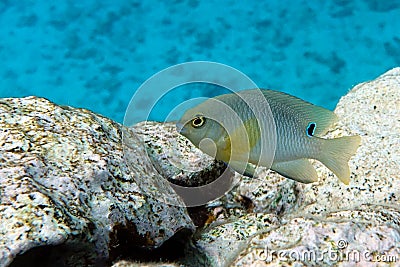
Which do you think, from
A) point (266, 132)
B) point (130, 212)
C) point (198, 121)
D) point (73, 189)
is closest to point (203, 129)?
point (198, 121)

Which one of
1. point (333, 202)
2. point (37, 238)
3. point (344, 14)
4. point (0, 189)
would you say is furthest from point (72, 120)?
point (344, 14)

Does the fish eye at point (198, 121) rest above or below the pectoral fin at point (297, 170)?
above

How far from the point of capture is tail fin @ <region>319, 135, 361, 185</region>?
1.79 m

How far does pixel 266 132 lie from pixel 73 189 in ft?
2.51

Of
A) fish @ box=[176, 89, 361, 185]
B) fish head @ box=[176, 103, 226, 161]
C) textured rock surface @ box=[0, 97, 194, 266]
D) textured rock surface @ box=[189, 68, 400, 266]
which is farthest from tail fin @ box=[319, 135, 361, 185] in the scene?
textured rock surface @ box=[0, 97, 194, 266]

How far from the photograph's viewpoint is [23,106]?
184cm

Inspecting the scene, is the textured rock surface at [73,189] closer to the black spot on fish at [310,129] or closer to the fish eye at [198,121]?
the fish eye at [198,121]

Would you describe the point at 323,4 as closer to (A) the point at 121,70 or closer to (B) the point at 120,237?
(A) the point at 121,70

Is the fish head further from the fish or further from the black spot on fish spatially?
the black spot on fish

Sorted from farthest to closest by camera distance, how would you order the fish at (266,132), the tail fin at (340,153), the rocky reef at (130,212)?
the tail fin at (340,153), the fish at (266,132), the rocky reef at (130,212)

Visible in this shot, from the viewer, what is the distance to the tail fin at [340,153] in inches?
70.3

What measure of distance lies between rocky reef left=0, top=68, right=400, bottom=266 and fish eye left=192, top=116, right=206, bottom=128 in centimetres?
32

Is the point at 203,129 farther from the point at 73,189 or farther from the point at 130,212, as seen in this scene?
the point at 73,189

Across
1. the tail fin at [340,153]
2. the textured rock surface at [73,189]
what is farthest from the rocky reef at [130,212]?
the tail fin at [340,153]
